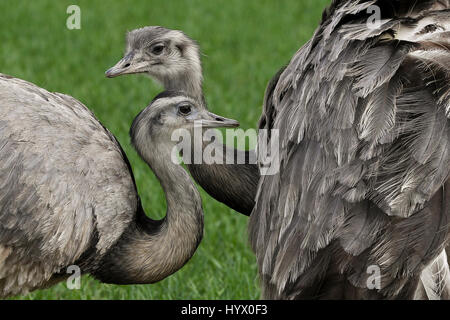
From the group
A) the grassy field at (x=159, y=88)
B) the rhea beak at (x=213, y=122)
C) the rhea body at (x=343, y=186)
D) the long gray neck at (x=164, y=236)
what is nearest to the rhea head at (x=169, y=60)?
the rhea beak at (x=213, y=122)

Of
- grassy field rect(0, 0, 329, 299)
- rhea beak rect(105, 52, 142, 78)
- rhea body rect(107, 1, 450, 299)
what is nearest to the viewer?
rhea body rect(107, 1, 450, 299)

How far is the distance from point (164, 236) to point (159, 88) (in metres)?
1.82

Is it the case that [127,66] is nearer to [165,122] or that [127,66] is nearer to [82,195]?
[165,122]

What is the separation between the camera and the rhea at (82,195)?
3.23m

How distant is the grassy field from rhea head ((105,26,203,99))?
88 centimetres

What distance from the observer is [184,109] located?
341cm

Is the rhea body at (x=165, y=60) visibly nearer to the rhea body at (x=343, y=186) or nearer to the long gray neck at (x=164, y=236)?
the long gray neck at (x=164, y=236)

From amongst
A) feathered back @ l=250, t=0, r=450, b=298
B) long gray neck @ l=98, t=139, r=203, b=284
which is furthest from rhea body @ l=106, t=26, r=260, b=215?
feathered back @ l=250, t=0, r=450, b=298

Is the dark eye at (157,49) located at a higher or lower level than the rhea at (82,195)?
higher

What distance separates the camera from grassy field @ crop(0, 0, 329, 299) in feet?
15.9

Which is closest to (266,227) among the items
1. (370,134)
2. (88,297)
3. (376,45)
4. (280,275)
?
(280,275)

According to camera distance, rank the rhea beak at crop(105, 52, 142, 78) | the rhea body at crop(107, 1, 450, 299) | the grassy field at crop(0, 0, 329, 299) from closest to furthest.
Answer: the rhea body at crop(107, 1, 450, 299), the rhea beak at crop(105, 52, 142, 78), the grassy field at crop(0, 0, 329, 299)

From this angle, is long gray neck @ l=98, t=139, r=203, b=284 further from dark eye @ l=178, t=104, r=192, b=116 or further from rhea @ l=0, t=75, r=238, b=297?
dark eye @ l=178, t=104, r=192, b=116

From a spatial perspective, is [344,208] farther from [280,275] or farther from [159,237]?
[159,237]
